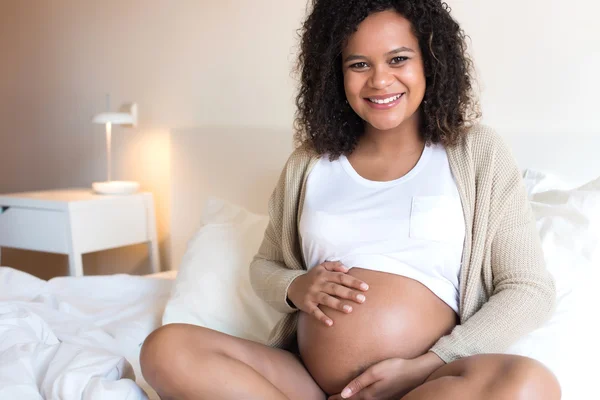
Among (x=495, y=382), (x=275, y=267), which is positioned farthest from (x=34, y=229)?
(x=495, y=382)

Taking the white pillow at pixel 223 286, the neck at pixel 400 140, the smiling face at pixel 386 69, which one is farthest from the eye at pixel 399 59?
the white pillow at pixel 223 286

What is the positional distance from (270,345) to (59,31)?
83.8 inches

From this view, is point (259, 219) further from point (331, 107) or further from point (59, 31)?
point (59, 31)

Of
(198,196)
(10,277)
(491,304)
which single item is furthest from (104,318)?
(491,304)

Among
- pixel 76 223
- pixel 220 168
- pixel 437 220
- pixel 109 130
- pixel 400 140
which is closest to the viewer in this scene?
pixel 437 220

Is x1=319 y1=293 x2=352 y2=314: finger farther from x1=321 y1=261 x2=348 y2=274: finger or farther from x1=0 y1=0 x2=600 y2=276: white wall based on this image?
x1=0 y1=0 x2=600 y2=276: white wall

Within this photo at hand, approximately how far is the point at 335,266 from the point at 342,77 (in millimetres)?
370

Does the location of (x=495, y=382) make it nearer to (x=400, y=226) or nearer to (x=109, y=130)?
(x=400, y=226)

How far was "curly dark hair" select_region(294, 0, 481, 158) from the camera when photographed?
116 centimetres

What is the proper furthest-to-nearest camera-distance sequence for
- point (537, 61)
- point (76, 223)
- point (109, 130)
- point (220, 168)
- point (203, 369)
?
1. point (109, 130)
2. point (76, 223)
3. point (220, 168)
4. point (537, 61)
5. point (203, 369)

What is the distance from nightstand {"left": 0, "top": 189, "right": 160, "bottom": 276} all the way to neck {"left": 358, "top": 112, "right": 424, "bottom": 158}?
136 cm

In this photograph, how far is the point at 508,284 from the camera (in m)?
1.06

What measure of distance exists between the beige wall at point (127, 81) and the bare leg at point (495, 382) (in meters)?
1.22

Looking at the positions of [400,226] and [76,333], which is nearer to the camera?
[400,226]
